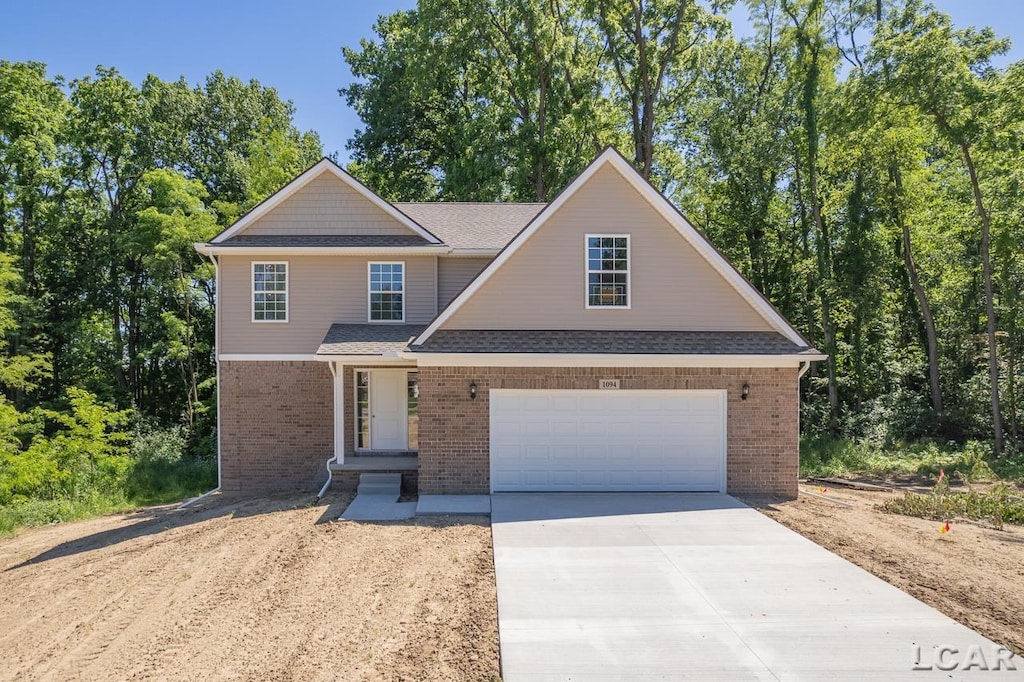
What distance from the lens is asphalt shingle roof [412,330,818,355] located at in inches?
437

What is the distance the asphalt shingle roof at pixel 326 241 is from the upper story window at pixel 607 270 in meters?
4.41

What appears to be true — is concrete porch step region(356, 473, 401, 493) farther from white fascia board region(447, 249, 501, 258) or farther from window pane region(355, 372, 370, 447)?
white fascia board region(447, 249, 501, 258)

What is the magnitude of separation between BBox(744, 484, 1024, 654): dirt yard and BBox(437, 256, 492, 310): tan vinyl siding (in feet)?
26.6

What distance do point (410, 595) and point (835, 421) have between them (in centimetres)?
1910

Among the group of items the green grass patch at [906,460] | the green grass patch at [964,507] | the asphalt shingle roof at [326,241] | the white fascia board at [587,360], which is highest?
the asphalt shingle roof at [326,241]

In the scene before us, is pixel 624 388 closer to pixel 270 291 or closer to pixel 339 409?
pixel 339 409

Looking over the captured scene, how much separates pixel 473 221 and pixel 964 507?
12.3 m

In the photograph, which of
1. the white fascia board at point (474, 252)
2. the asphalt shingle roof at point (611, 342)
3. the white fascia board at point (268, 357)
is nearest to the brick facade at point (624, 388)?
the asphalt shingle roof at point (611, 342)

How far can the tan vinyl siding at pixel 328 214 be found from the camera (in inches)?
573

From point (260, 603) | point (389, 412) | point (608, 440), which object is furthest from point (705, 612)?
point (389, 412)

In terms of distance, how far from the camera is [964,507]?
10672mm

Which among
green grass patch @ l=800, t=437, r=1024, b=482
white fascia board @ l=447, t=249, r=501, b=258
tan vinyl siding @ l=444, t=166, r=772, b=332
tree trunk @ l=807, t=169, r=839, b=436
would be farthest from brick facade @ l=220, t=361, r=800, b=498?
tree trunk @ l=807, t=169, r=839, b=436

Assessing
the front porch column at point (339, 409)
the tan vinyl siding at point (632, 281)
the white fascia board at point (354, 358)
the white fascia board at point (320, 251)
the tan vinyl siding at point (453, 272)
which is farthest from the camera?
the tan vinyl siding at point (453, 272)

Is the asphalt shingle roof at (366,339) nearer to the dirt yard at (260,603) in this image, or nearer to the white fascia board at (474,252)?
the white fascia board at (474,252)
